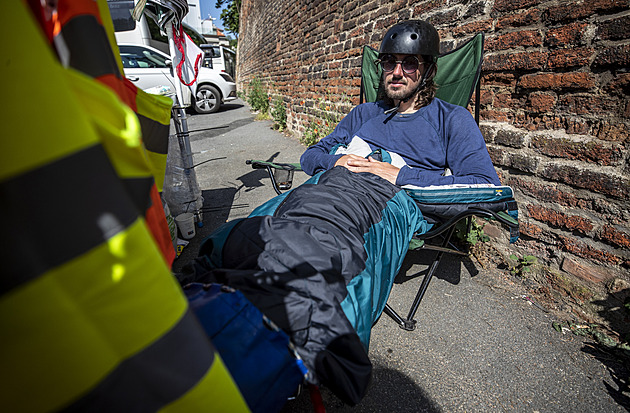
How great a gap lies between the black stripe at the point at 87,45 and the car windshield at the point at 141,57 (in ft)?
27.0

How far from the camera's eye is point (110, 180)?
0.40 metres

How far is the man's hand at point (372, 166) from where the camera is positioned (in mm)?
1804

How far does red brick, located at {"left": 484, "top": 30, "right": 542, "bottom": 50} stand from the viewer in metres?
1.72

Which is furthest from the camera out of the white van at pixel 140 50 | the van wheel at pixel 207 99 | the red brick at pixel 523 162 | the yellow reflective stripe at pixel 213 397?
the van wheel at pixel 207 99

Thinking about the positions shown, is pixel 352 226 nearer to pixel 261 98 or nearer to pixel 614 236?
pixel 614 236

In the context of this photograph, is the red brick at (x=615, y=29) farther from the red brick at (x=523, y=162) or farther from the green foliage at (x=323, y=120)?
the green foliage at (x=323, y=120)

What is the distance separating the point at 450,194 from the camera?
1590mm

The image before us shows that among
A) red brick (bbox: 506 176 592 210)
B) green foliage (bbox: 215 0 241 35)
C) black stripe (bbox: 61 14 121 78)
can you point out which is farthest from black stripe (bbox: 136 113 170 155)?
green foliage (bbox: 215 0 241 35)

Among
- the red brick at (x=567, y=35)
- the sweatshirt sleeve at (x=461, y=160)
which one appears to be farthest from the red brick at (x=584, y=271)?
the red brick at (x=567, y=35)

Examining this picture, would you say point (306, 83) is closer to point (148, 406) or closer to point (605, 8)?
point (605, 8)

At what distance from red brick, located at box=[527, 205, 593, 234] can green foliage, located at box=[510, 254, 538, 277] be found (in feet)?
0.86

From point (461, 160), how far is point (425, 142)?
0.28m

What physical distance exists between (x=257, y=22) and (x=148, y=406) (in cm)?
1090

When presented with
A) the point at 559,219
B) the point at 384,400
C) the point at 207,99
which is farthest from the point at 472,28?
the point at 207,99
